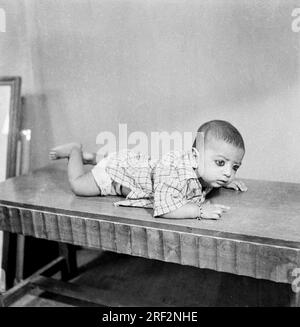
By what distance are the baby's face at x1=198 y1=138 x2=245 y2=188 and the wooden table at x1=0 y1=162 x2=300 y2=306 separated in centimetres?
15

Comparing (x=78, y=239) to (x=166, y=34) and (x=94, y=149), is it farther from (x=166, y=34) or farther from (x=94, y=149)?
(x=166, y=34)

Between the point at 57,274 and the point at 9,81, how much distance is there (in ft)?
4.03

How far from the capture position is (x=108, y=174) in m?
1.75

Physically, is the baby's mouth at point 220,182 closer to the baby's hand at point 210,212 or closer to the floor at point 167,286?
the baby's hand at point 210,212

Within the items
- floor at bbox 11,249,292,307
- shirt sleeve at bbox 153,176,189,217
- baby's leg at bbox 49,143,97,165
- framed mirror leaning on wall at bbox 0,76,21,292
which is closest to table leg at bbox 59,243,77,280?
floor at bbox 11,249,292,307

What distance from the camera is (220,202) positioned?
163 cm

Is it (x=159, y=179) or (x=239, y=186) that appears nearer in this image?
(x=159, y=179)

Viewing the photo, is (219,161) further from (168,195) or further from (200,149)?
(168,195)

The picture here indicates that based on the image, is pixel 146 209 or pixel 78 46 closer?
pixel 146 209

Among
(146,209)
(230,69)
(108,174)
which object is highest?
(230,69)

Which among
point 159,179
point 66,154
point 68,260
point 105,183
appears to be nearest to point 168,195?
point 159,179

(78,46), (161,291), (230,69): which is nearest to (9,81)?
(78,46)

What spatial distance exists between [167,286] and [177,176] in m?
0.92

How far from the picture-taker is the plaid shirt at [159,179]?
1.48 meters
